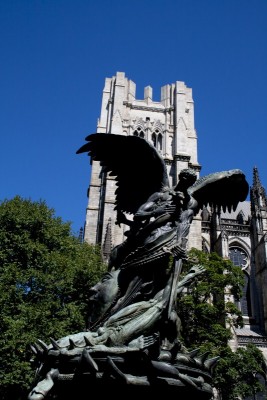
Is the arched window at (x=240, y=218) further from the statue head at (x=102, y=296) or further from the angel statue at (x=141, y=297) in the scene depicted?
the statue head at (x=102, y=296)

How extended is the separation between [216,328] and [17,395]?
8.56 m

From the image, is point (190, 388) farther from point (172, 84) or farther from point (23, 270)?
point (172, 84)

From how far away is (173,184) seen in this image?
34750mm

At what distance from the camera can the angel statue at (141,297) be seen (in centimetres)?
371

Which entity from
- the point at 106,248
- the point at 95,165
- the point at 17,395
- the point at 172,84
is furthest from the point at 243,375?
the point at 172,84

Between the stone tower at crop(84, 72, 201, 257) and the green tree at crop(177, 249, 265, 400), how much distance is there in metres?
12.2

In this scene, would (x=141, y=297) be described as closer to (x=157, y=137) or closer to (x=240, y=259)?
(x=240, y=259)

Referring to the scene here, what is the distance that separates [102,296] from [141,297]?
0.51m

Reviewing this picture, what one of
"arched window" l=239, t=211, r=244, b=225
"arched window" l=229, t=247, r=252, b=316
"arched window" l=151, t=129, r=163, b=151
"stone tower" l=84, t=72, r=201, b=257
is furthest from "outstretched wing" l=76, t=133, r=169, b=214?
"arched window" l=239, t=211, r=244, b=225

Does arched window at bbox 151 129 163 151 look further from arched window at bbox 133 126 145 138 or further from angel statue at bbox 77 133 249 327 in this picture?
angel statue at bbox 77 133 249 327

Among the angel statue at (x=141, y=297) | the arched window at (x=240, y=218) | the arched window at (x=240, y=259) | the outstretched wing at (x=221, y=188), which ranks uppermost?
the arched window at (x=240, y=218)

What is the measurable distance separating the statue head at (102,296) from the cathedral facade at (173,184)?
869 inches

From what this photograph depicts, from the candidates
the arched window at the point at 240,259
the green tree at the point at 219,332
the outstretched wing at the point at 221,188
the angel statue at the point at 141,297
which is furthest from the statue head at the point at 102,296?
the arched window at the point at 240,259

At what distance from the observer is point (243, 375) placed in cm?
1756
